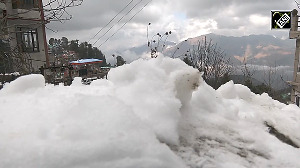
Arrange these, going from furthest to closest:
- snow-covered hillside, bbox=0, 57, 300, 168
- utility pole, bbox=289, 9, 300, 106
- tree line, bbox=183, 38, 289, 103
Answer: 1. utility pole, bbox=289, 9, 300, 106
2. tree line, bbox=183, 38, 289, 103
3. snow-covered hillside, bbox=0, 57, 300, 168

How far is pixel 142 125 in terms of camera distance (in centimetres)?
121

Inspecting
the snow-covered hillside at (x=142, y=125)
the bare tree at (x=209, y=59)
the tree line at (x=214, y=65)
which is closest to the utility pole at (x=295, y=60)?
the tree line at (x=214, y=65)

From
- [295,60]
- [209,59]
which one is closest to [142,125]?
[209,59]

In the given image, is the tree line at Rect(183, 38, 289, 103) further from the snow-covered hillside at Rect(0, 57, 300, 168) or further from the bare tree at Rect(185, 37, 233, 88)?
the snow-covered hillside at Rect(0, 57, 300, 168)

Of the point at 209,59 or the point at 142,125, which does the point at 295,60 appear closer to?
the point at 209,59

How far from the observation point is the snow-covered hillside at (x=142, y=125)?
3.36ft

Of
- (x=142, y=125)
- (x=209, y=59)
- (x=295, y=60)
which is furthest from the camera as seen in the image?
(x=295, y=60)

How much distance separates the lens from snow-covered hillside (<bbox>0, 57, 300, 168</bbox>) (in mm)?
1025

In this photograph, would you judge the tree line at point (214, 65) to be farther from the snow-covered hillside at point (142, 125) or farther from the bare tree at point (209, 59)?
the snow-covered hillside at point (142, 125)

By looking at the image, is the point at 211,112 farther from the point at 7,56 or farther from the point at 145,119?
the point at 7,56

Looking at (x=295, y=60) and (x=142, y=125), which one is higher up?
(x=142, y=125)

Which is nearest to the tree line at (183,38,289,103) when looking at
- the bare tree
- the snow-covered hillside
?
the bare tree

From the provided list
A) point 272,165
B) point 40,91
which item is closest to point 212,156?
point 272,165

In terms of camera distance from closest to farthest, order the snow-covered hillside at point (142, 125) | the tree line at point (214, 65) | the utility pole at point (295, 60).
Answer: the snow-covered hillside at point (142, 125) < the tree line at point (214, 65) < the utility pole at point (295, 60)
